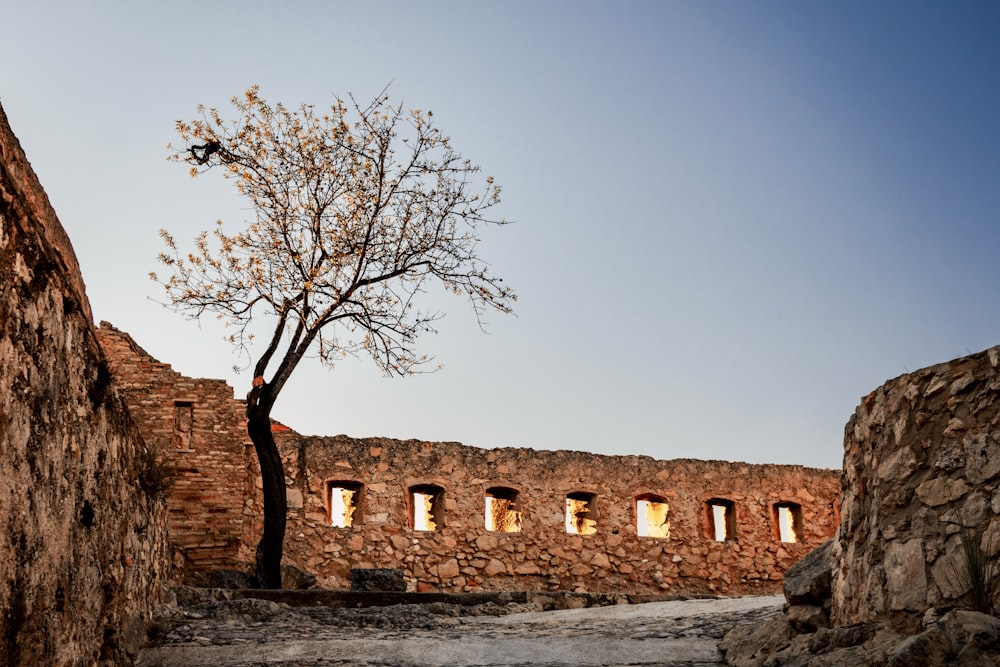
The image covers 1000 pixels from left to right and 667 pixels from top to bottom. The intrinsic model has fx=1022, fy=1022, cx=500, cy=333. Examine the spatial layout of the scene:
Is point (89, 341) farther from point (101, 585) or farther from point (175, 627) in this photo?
point (175, 627)

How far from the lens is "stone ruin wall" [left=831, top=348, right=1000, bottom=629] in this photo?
4.43 m

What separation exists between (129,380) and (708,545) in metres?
9.15

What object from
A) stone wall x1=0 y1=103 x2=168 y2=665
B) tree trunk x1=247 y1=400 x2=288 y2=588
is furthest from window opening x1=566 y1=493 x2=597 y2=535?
stone wall x1=0 y1=103 x2=168 y2=665

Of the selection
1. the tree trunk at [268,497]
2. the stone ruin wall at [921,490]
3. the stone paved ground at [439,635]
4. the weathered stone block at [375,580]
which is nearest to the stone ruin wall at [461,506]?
the tree trunk at [268,497]

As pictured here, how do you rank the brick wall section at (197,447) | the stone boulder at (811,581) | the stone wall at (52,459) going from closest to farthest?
1. the stone wall at (52,459)
2. the stone boulder at (811,581)
3. the brick wall section at (197,447)

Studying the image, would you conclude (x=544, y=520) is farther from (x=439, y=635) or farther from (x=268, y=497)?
(x=439, y=635)

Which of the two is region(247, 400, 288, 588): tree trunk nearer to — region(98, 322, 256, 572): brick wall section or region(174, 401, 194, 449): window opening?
region(98, 322, 256, 572): brick wall section

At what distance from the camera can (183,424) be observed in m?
13.1

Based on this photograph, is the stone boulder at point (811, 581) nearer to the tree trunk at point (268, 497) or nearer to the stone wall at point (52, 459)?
the stone wall at point (52, 459)

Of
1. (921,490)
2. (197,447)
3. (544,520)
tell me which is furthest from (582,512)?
(921,490)

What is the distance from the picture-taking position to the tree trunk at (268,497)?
1178cm

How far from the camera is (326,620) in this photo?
7773mm

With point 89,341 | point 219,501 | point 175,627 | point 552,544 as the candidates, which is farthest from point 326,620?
point 552,544

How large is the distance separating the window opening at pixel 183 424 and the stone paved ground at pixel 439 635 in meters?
5.46
